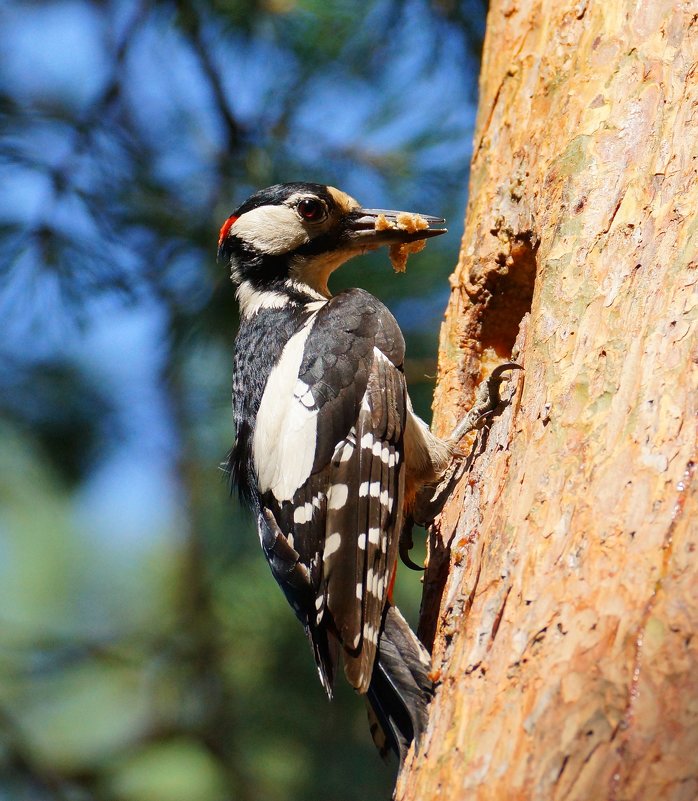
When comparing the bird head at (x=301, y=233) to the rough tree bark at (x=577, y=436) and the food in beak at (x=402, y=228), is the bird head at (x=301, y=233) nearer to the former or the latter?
the food in beak at (x=402, y=228)

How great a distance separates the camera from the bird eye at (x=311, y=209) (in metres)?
2.86

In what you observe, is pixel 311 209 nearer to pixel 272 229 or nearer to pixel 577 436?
pixel 272 229

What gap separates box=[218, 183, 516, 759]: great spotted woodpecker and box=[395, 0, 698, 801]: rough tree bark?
14 cm

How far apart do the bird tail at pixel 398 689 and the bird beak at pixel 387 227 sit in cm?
118

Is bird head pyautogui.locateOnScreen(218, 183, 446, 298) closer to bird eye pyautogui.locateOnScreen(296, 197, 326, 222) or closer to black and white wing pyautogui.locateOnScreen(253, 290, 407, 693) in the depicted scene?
bird eye pyautogui.locateOnScreen(296, 197, 326, 222)

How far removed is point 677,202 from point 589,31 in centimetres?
70

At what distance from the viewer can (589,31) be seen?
2.31 m

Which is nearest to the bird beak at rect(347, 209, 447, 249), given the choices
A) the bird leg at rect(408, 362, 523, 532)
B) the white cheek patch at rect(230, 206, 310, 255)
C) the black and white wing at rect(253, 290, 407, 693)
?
the white cheek patch at rect(230, 206, 310, 255)

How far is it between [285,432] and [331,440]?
0.15m

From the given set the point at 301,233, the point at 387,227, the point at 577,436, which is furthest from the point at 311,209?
the point at 577,436

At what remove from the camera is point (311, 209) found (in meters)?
2.87

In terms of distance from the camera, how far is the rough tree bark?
51.4 inches

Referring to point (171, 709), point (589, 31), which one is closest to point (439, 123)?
point (589, 31)

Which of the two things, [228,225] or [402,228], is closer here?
[402,228]
